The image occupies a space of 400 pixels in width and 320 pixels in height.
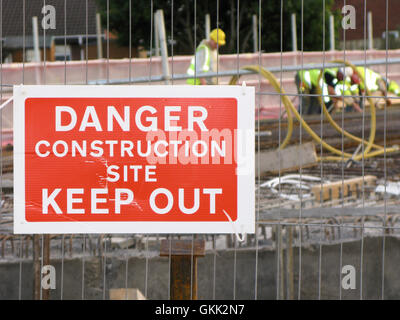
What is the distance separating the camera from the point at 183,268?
4516 millimetres

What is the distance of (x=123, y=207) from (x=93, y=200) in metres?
0.17

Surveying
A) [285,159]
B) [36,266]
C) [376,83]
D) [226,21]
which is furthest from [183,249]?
[226,21]

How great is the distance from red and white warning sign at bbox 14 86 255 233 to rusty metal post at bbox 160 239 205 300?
0.92 feet

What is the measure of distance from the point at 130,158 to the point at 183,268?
2.39 ft

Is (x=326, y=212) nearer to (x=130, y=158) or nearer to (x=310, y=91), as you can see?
(x=130, y=158)

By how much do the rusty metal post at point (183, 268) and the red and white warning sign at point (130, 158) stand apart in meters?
0.28

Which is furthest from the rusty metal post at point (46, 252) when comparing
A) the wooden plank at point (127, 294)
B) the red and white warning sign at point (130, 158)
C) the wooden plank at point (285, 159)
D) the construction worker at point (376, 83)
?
the construction worker at point (376, 83)

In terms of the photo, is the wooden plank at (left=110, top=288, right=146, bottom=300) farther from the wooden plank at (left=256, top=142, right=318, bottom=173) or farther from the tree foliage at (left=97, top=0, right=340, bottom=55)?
the tree foliage at (left=97, top=0, right=340, bottom=55)

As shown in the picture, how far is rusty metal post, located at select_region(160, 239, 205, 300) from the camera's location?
4.47m

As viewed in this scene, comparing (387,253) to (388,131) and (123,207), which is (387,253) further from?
(388,131)

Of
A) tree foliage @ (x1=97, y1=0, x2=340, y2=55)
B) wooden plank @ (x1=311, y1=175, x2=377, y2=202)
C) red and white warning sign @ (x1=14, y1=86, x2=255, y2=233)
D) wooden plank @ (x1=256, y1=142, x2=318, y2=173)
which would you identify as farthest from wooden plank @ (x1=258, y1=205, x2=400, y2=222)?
tree foliage @ (x1=97, y1=0, x2=340, y2=55)

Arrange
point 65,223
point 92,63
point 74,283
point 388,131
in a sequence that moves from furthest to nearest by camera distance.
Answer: point 92,63
point 388,131
point 74,283
point 65,223

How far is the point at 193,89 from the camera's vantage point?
14.0 feet

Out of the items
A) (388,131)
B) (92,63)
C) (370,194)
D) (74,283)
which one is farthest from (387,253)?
(92,63)
